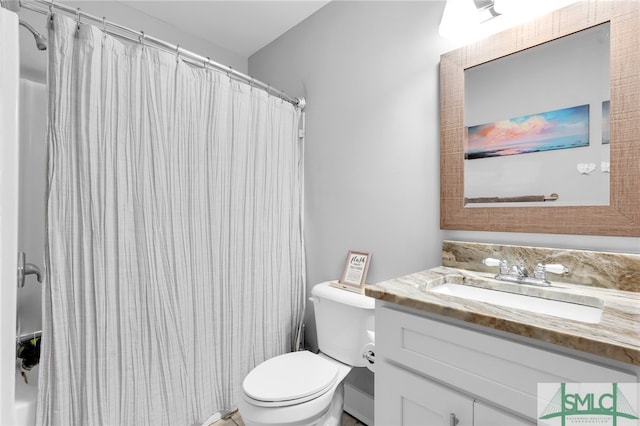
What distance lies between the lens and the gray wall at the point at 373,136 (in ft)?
4.67

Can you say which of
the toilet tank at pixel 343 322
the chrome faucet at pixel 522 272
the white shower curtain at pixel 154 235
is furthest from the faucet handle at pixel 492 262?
the white shower curtain at pixel 154 235

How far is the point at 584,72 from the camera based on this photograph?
1.05 metres

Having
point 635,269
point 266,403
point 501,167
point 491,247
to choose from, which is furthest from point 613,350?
point 266,403

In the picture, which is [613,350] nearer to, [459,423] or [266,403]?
[459,423]

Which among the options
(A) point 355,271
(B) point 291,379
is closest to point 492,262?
(A) point 355,271

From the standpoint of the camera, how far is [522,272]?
1.10 metres

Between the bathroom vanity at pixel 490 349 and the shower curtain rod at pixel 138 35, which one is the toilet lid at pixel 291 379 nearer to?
the bathroom vanity at pixel 490 349

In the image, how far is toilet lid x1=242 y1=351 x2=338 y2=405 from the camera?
4.03 ft

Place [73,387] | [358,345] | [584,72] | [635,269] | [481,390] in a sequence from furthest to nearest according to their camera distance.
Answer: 1. [358,345]
2. [73,387]
3. [584,72]
4. [635,269]
5. [481,390]

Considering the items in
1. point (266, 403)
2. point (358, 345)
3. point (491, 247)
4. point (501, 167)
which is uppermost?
point (501, 167)

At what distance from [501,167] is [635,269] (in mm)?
520

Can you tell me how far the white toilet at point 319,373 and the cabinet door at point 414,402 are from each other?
0.36 metres

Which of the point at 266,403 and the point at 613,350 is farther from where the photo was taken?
the point at 266,403

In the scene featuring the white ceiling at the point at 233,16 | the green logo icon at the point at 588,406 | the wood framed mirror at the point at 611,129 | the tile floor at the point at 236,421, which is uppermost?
the white ceiling at the point at 233,16
